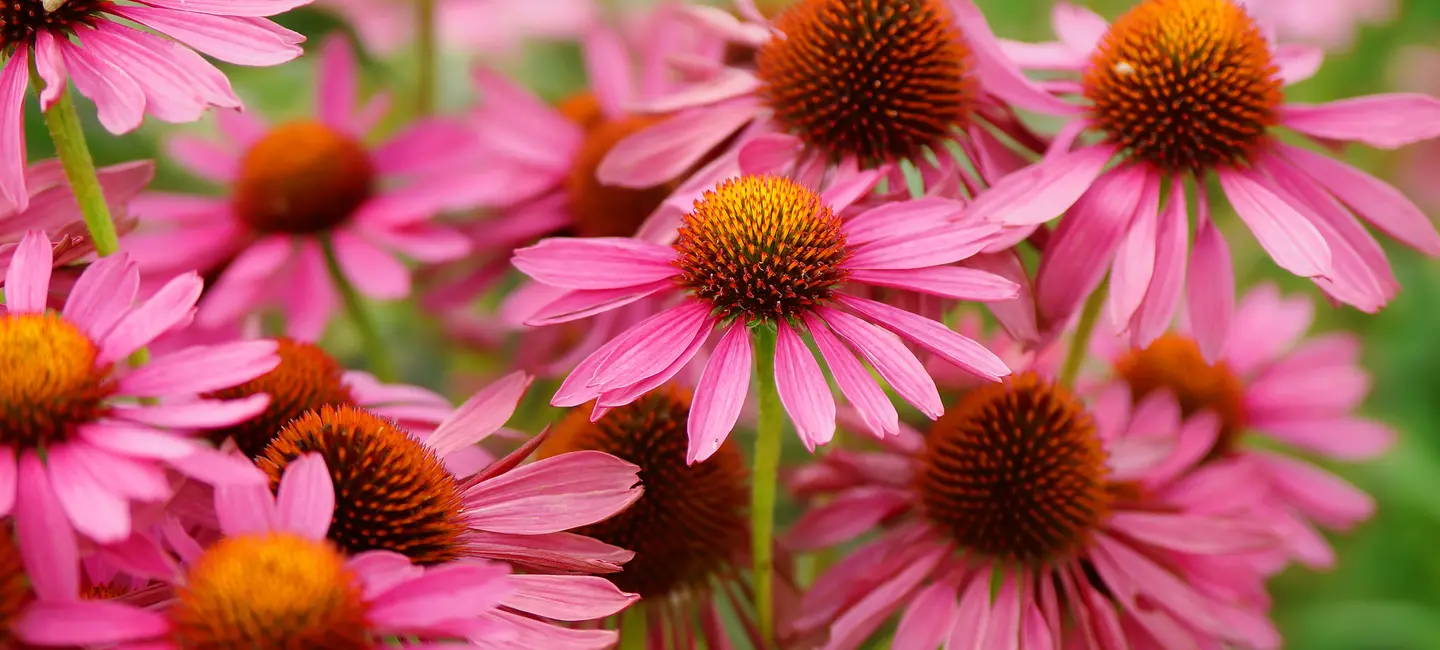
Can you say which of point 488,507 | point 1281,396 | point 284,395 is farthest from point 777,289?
point 1281,396

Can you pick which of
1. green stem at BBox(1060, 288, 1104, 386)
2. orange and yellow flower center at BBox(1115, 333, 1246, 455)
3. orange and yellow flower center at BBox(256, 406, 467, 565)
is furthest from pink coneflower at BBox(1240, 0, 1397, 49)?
orange and yellow flower center at BBox(256, 406, 467, 565)

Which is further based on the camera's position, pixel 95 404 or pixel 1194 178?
pixel 1194 178

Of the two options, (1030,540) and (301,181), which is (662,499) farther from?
(301,181)

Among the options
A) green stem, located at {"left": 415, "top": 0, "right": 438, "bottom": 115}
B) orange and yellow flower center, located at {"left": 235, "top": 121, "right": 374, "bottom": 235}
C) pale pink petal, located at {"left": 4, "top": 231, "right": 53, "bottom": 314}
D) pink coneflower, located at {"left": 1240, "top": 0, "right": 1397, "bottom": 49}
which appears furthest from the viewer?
pink coneflower, located at {"left": 1240, "top": 0, "right": 1397, "bottom": 49}

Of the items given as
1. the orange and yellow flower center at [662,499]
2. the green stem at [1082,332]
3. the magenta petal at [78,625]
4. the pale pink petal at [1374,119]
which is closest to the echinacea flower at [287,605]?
the magenta petal at [78,625]

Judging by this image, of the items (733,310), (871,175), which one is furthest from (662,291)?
(871,175)

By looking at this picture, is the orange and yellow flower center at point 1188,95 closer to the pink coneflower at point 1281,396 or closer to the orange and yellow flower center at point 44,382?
the pink coneflower at point 1281,396

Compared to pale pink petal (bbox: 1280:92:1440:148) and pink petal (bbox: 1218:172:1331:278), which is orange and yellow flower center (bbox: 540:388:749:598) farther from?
pale pink petal (bbox: 1280:92:1440:148)
